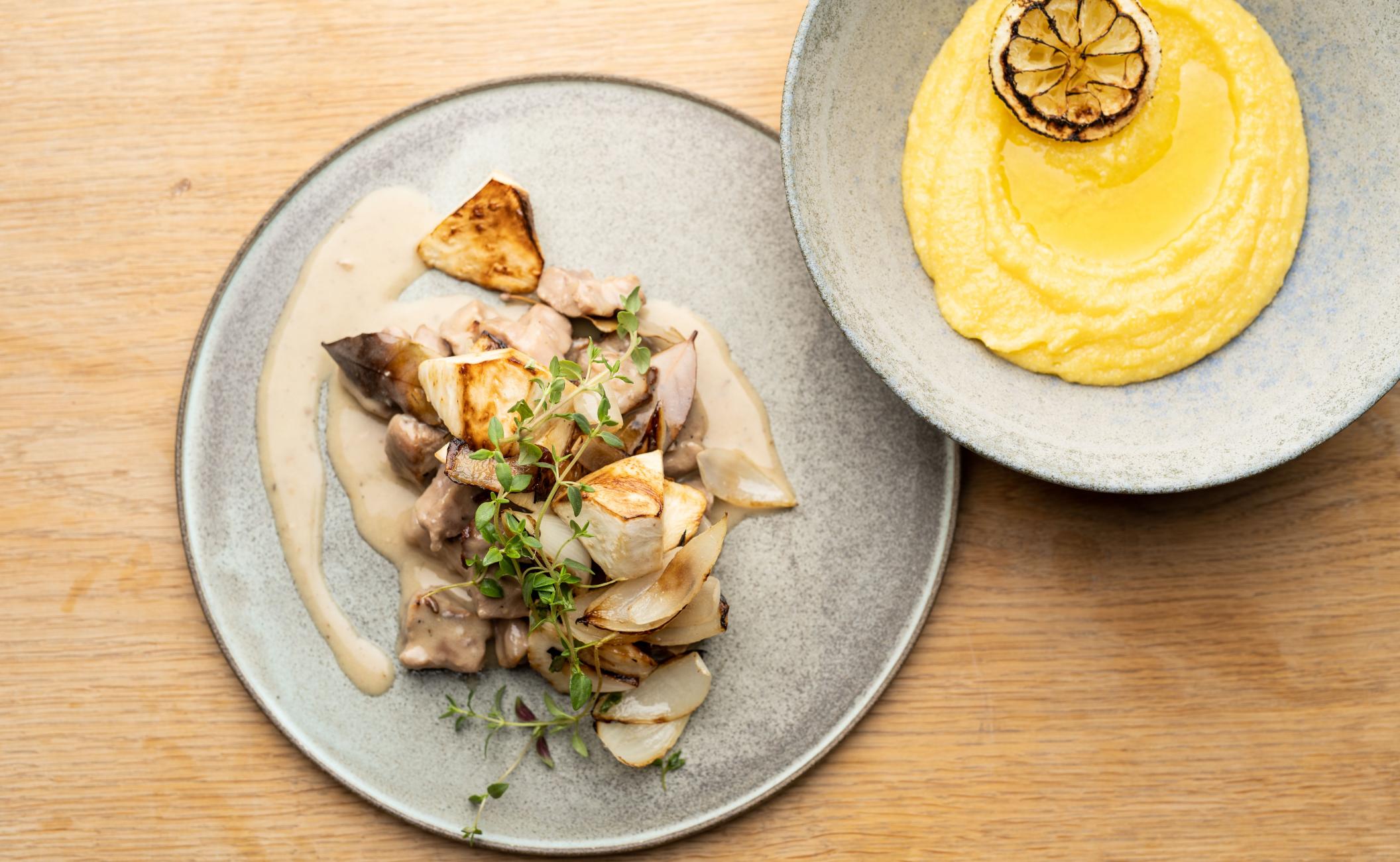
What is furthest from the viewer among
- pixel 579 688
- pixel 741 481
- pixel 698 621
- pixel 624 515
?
pixel 741 481

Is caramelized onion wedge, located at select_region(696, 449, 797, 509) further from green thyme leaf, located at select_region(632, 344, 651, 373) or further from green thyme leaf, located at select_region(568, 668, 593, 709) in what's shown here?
green thyme leaf, located at select_region(568, 668, 593, 709)

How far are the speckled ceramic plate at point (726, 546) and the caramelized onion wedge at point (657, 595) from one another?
0.65 feet

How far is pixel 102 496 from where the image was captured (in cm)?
204

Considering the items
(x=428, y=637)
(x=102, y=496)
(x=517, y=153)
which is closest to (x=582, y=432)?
(x=428, y=637)

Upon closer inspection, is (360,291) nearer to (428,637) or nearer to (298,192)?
(298,192)

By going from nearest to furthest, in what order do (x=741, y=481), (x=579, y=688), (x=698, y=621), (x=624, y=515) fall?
1. (x=624, y=515)
2. (x=579, y=688)
3. (x=698, y=621)
4. (x=741, y=481)

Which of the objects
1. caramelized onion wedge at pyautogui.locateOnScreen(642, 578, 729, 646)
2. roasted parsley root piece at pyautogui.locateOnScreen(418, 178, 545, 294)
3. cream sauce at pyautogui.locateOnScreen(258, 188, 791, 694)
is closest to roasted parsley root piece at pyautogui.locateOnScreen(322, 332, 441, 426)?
cream sauce at pyautogui.locateOnScreen(258, 188, 791, 694)

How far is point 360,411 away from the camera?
198 centimetres

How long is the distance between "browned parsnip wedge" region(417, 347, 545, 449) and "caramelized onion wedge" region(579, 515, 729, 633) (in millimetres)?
388

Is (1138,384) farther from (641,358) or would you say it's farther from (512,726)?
(512,726)

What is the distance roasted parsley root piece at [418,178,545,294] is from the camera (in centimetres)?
197

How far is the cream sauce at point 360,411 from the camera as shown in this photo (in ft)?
6.44

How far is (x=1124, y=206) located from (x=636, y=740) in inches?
59.9

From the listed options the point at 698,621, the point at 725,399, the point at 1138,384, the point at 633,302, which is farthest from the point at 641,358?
the point at 1138,384
